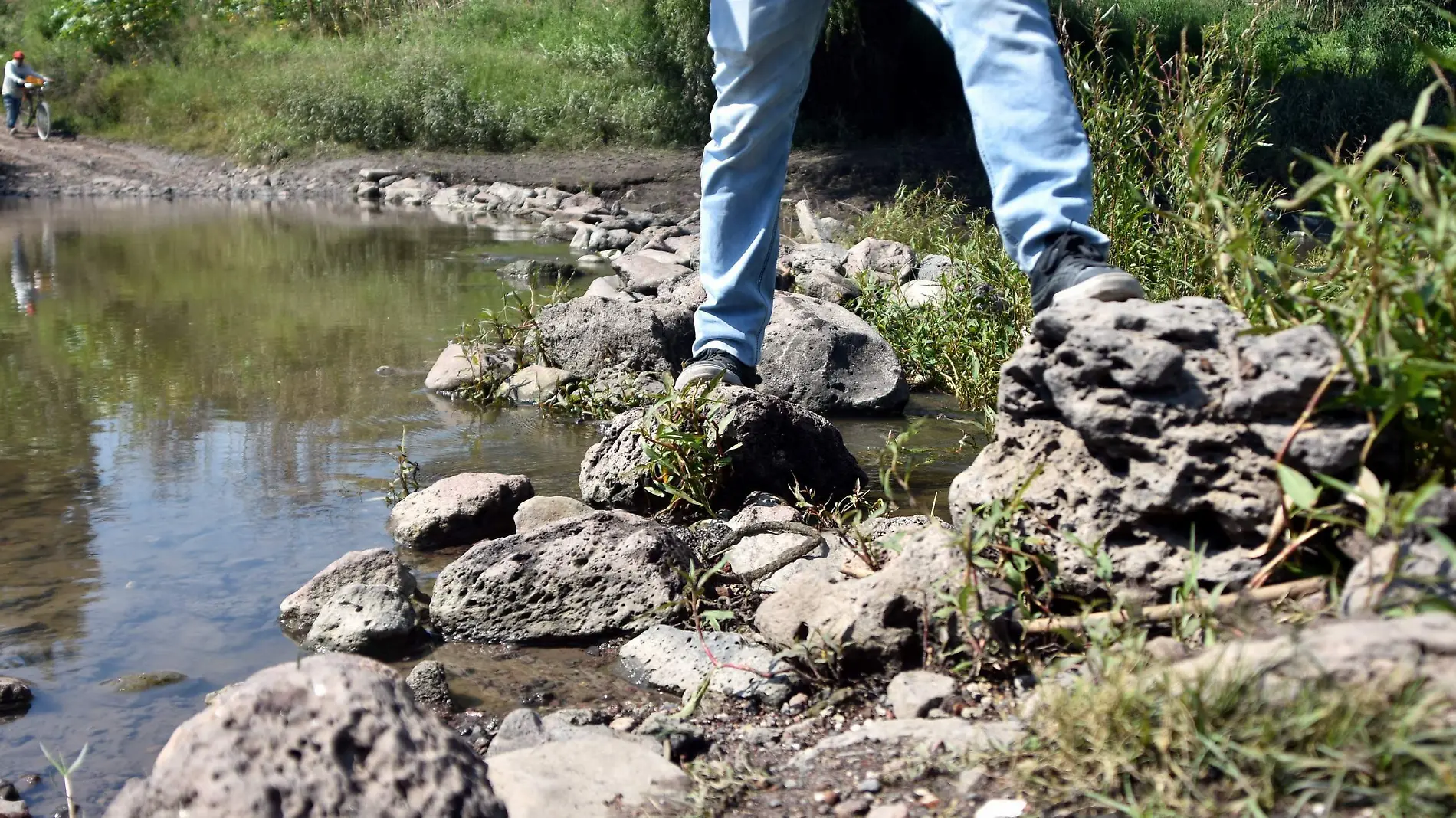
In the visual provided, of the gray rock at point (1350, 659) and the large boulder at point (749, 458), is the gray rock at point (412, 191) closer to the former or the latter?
the large boulder at point (749, 458)

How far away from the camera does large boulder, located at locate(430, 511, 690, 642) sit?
9.31 ft

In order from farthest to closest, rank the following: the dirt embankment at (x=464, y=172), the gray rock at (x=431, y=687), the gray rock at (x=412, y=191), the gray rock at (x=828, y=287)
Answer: the gray rock at (x=412, y=191), the dirt embankment at (x=464, y=172), the gray rock at (x=828, y=287), the gray rock at (x=431, y=687)

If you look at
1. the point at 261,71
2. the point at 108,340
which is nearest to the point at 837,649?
the point at 108,340

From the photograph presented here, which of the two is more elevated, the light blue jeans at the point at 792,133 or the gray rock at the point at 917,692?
the light blue jeans at the point at 792,133

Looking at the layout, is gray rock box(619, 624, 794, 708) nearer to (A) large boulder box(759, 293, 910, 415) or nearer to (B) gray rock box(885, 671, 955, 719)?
(B) gray rock box(885, 671, 955, 719)

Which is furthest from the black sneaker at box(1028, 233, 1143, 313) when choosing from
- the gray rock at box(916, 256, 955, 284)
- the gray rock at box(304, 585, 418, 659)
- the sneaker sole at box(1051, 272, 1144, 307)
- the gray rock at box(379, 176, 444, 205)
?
the gray rock at box(379, 176, 444, 205)

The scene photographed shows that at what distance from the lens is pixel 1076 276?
244 centimetres

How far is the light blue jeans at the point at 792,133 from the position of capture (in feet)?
8.53

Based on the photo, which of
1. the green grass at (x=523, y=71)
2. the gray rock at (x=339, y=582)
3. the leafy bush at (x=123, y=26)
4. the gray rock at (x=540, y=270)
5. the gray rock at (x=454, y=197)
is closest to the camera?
the gray rock at (x=339, y=582)

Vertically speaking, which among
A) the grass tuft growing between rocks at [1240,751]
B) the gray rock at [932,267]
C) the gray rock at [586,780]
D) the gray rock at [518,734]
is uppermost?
the grass tuft growing between rocks at [1240,751]

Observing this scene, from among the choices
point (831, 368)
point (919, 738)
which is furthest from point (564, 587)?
point (831, 368)

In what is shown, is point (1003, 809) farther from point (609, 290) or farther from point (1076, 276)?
point (609, 290)

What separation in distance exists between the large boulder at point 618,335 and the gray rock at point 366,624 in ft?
7.44

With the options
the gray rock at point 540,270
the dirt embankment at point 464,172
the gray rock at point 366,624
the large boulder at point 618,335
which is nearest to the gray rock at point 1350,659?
the gray rock at point 366,624
